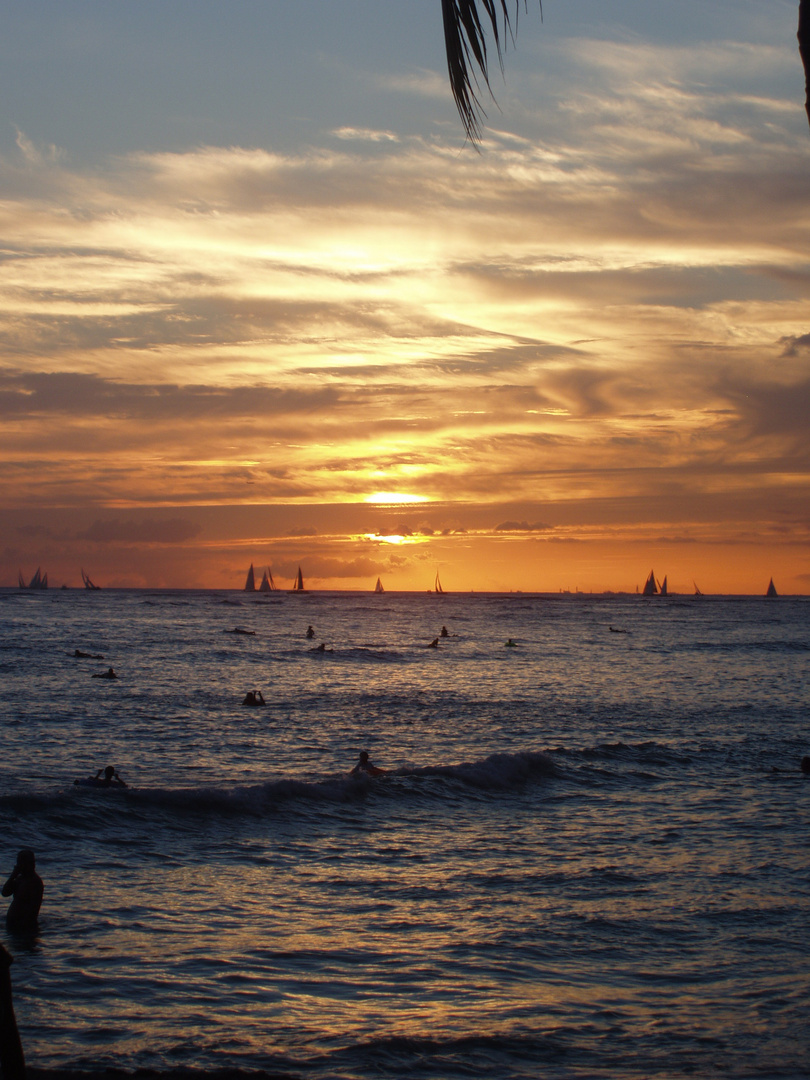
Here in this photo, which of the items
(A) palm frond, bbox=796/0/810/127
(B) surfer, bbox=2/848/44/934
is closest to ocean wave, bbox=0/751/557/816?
(B) surfer, bbox=2/848/44/934

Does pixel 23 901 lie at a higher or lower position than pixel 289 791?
higher

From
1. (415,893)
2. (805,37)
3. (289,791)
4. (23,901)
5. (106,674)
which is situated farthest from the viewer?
(106,674)

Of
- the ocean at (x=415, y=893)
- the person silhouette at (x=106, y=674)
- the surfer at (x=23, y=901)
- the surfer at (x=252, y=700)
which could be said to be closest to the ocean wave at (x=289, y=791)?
the ocean at (x=415, y=893)

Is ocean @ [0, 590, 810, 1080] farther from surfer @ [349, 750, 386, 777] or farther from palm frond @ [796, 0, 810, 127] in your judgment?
palm frond @ [796, 0, 810, 127]

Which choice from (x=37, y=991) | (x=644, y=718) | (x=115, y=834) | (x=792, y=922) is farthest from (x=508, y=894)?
(x=644, y=718)

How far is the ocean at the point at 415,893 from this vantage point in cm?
945

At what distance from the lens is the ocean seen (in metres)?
9.45

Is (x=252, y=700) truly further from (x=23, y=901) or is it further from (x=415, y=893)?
(x=23, y=901)

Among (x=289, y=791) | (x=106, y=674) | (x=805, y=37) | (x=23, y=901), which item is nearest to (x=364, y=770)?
(x=289, y=791)

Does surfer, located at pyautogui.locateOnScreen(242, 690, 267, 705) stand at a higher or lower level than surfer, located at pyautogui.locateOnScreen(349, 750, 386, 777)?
lower

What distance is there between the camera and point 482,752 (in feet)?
96.1

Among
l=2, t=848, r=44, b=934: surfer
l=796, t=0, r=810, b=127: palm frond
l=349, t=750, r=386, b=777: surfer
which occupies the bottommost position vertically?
l=349, t=750, r=386, b=777: surfer

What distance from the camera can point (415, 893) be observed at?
573 inches

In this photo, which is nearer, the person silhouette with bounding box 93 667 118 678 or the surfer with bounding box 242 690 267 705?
the surfer with bounding box 242 690 267 705
